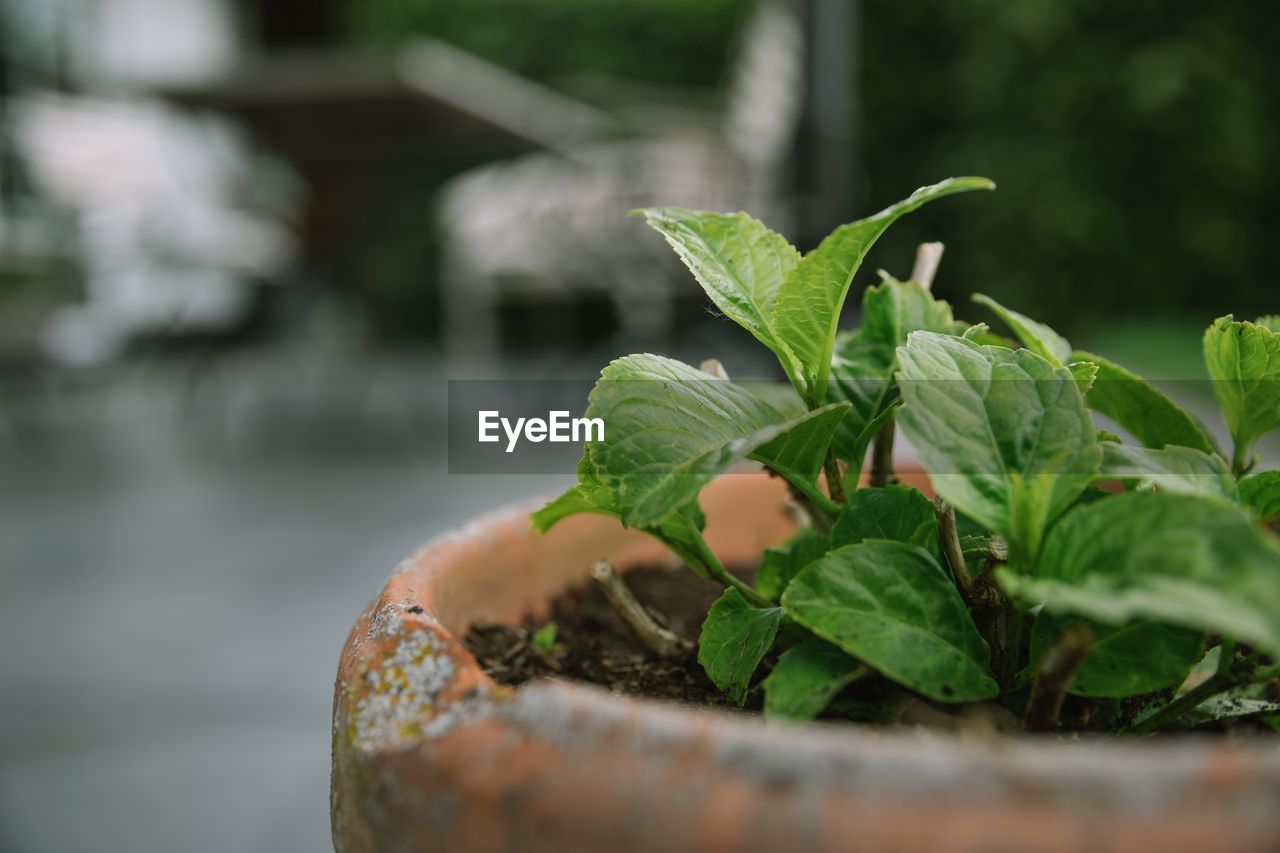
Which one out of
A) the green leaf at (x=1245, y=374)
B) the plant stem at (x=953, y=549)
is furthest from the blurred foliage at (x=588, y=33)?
the plant stem at (x=953, y=549)

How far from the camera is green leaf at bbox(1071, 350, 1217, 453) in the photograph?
0.46 m

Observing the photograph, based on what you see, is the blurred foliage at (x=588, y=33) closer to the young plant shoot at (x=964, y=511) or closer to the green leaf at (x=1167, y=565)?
the young plant shoot at (x=964, y=511)

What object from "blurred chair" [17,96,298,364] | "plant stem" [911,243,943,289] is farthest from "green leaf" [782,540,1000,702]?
"blurred chair" [17,96,298,364]

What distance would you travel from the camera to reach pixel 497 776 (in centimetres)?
28

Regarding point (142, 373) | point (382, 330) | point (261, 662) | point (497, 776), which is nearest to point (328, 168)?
point (142, 373)

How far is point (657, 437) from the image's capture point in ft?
1.15

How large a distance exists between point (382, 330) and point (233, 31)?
3.22 m

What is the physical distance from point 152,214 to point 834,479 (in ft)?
18.8

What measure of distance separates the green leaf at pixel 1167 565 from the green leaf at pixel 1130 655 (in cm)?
5

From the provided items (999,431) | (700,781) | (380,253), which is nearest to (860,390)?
(999,431)

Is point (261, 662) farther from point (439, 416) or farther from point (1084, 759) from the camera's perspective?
point (439, 416)

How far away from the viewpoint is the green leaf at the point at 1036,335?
1.46ft

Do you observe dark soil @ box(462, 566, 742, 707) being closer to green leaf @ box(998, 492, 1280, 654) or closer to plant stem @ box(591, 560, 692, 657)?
plant stem @ box(591, 560, 692, 657)

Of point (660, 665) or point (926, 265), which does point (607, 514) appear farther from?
point (926, 265)
